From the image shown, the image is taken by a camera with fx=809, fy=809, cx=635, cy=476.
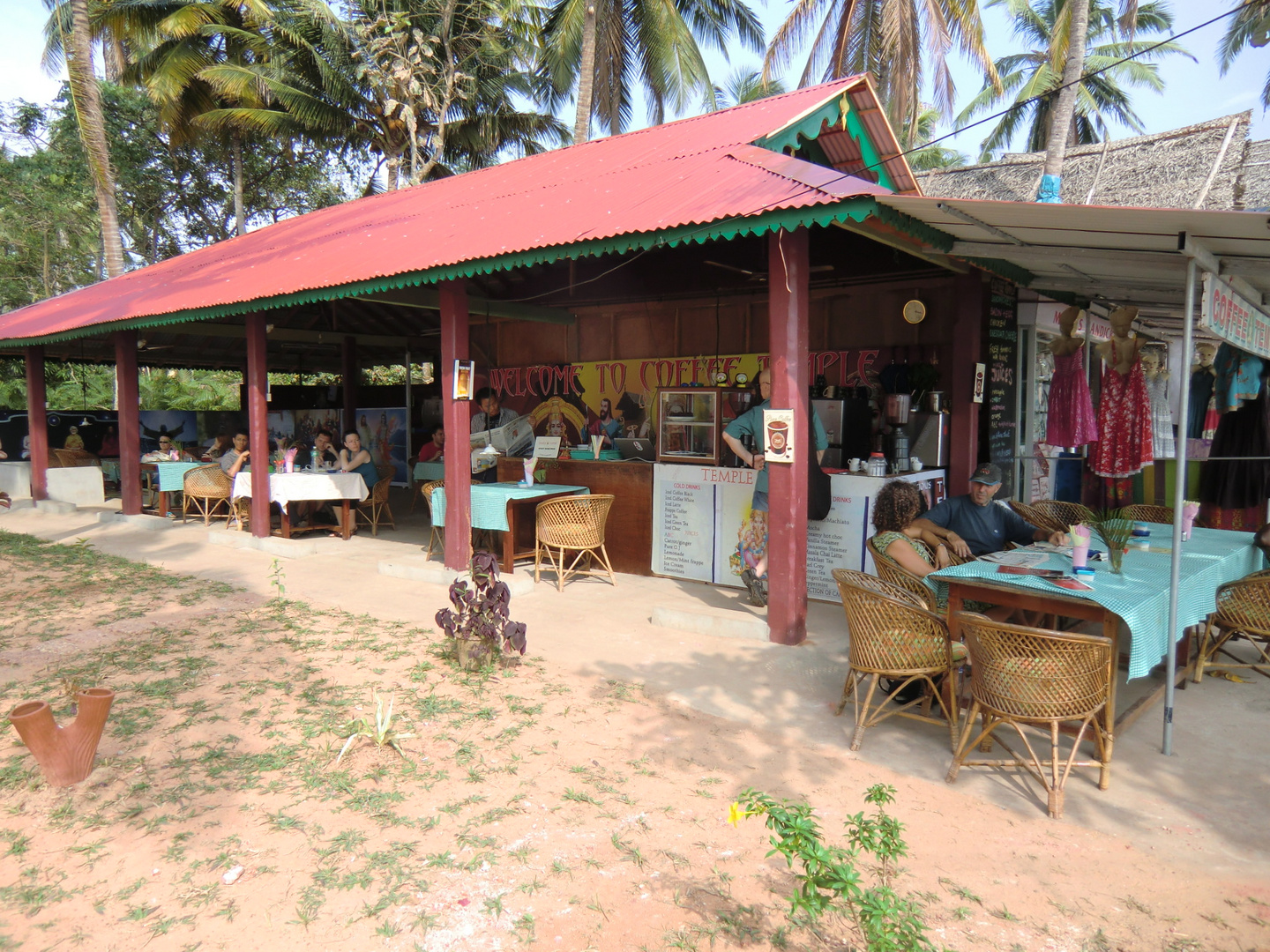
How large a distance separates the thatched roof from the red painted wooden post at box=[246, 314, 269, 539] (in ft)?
28.4

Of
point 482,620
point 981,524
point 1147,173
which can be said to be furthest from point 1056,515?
point 1147,173

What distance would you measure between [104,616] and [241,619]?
1.14 metres

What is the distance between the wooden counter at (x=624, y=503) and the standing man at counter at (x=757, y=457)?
121 cm

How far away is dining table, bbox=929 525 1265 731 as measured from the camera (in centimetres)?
367

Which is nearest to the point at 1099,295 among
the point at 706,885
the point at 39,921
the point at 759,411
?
the point at 759,411

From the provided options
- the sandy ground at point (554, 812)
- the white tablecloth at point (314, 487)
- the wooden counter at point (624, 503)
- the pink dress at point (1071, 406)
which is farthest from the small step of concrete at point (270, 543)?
the pink dress at point (1071, 406)

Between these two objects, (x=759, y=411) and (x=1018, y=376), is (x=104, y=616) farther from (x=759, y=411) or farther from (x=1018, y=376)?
(x=1018, y=376)

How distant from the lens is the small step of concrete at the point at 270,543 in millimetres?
8977

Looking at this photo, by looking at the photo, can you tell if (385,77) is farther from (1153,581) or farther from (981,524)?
(1153,581)

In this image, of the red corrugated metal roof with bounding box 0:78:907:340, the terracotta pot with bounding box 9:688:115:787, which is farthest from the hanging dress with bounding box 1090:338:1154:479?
the terracotta pot with bounding box 9:688:115:787

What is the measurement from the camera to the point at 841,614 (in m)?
6.39

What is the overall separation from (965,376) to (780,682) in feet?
12.2

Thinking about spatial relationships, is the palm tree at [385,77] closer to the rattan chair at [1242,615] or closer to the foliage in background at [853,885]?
the rattan chair at [1242,615]

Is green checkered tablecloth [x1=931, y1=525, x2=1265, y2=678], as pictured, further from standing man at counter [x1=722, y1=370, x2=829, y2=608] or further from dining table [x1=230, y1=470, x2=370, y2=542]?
dining table [x1=230, y1=470, x2=370, y2=542]
